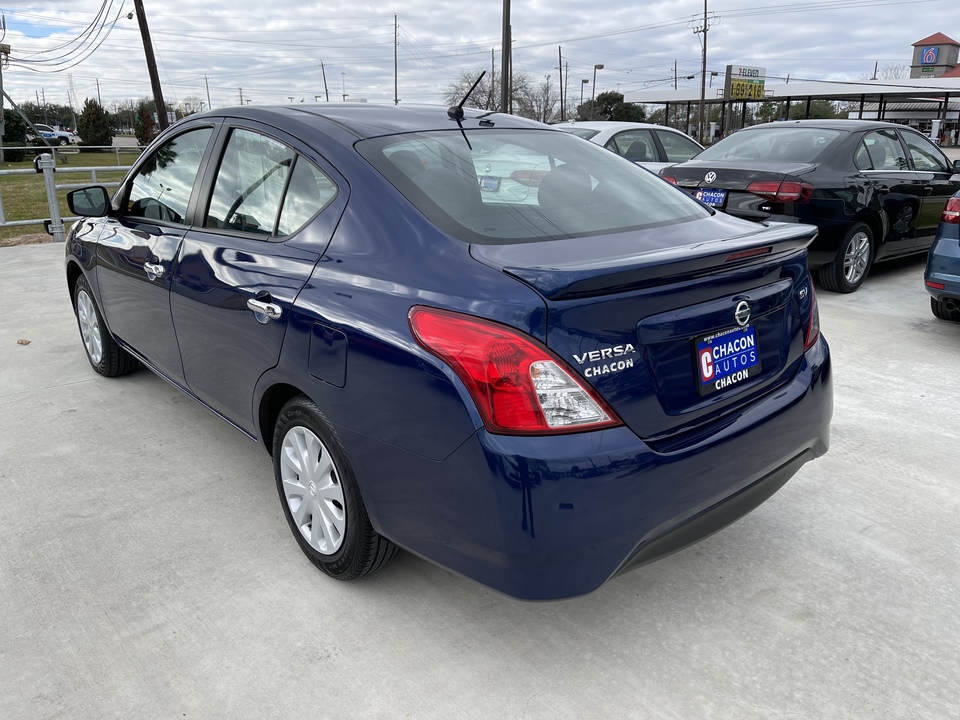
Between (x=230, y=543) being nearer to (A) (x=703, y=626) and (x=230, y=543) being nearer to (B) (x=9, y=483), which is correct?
(B) (x=9, y=483)

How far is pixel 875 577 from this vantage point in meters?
2.69

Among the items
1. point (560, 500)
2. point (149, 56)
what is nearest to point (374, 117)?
point (560, 500)

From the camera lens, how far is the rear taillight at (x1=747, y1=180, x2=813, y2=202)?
6426 millimetres

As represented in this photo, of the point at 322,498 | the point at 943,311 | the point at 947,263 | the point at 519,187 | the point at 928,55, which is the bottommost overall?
the point at 943,311

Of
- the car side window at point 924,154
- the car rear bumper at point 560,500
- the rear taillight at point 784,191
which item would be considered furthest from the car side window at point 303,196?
the car side window at point 924,154

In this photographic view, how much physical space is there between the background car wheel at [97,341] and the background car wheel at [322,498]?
2.25m

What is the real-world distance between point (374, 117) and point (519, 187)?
658 mm

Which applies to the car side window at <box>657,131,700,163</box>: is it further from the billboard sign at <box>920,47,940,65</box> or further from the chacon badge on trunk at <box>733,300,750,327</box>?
the billboard sign at <box>920,47,940,65</box>

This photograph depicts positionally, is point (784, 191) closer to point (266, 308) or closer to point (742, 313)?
point (742, 313)

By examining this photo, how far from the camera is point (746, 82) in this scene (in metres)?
57.2

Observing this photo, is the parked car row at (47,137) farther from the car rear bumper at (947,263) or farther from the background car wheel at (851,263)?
the car rear bumper at (947,263)

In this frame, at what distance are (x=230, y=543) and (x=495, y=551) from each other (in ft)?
4.59

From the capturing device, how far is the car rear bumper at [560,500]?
1893 millimetres

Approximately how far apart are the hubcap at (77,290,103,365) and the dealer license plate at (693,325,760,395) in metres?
3.75
